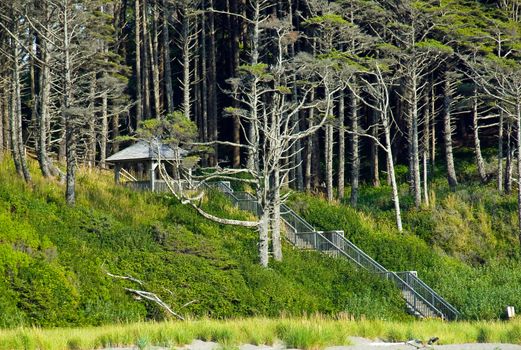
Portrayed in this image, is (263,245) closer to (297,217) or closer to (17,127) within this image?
(297,217)

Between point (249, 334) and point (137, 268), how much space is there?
8123mm

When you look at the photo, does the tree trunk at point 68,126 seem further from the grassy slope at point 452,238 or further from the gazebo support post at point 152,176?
the grassy slope at point 452,238

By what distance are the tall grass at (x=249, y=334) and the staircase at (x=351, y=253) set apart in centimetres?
726

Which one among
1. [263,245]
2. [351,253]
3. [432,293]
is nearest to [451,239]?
[351,253]

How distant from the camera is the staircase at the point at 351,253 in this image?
29.3 m

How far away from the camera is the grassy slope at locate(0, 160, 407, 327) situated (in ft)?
75.5

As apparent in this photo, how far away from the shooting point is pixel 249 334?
18.8 metres

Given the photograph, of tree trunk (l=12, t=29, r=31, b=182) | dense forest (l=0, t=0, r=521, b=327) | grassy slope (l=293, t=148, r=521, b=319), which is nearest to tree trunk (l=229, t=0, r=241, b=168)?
dense forest (l=0, t=0, r=521, b=327)

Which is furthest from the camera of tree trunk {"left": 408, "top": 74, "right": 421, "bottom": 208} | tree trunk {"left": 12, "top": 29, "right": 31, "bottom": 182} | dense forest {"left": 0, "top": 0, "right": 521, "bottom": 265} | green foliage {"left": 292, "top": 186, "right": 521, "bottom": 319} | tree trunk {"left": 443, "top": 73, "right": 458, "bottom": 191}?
tree trunk {"left": 443, "top": 73, "right": 458, "bottom": 191}

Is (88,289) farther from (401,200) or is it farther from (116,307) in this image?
(401,200)

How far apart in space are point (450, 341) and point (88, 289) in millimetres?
10158

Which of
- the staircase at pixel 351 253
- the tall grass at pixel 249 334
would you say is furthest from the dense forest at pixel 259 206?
the tall grass at pixel 249 334

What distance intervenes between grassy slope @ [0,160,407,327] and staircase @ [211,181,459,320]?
0.73 meters

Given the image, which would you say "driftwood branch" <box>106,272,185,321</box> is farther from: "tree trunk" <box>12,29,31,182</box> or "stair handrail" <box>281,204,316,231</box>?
"stair handrail" <box>281,204,316,231</box>
